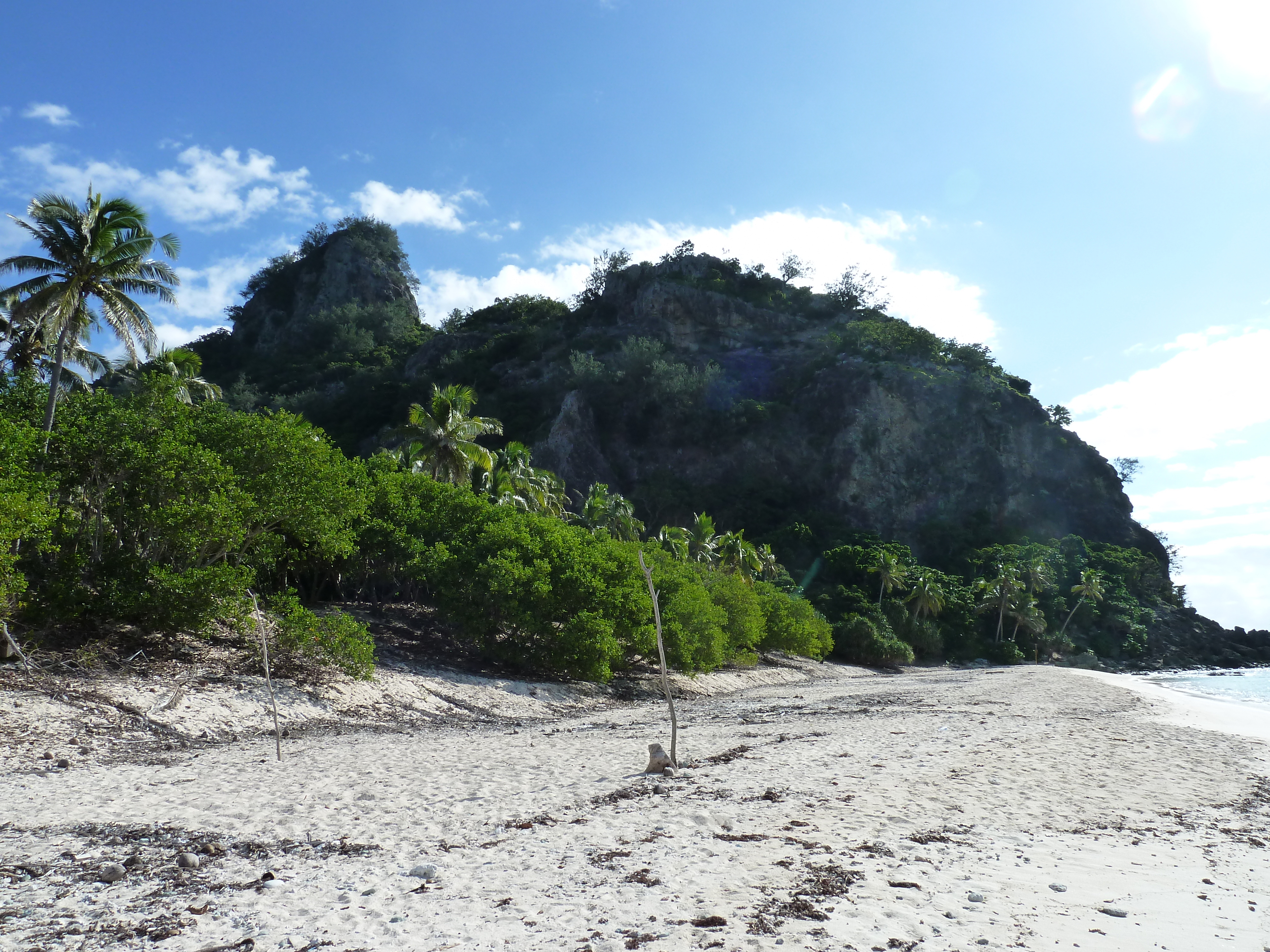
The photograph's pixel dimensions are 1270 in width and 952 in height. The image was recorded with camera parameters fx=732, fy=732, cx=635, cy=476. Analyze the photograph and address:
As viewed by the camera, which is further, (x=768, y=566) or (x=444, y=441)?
(x=768, y=566)

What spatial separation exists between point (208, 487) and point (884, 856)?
651 inches

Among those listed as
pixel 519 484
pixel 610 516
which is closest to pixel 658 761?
pixel 519 484

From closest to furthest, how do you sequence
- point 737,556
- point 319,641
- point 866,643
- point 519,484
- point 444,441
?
point 319,641 → point 444,441 → point 519,484 → point 737,556 → point 866,643

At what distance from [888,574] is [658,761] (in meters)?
60.5

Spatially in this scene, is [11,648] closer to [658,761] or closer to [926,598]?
[658,761]

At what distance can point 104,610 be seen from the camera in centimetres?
1645

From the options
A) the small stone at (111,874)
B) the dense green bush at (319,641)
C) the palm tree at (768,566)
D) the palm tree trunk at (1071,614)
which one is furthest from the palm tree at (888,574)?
the small stone at (111,874)

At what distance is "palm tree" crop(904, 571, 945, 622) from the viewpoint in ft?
215

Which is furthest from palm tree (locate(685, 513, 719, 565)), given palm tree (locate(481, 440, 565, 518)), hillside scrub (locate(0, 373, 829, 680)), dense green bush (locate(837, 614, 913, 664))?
hillside scrub (locate(0, 373, 829, 680))

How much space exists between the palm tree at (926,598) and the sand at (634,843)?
52741 millimetres

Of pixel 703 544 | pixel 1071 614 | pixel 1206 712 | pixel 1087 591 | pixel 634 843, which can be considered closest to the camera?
pixel 634 843

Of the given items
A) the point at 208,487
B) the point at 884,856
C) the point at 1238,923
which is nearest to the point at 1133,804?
the point at 1238,923

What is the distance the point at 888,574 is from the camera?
66938 mm

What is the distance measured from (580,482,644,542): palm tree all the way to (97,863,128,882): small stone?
37.1m
